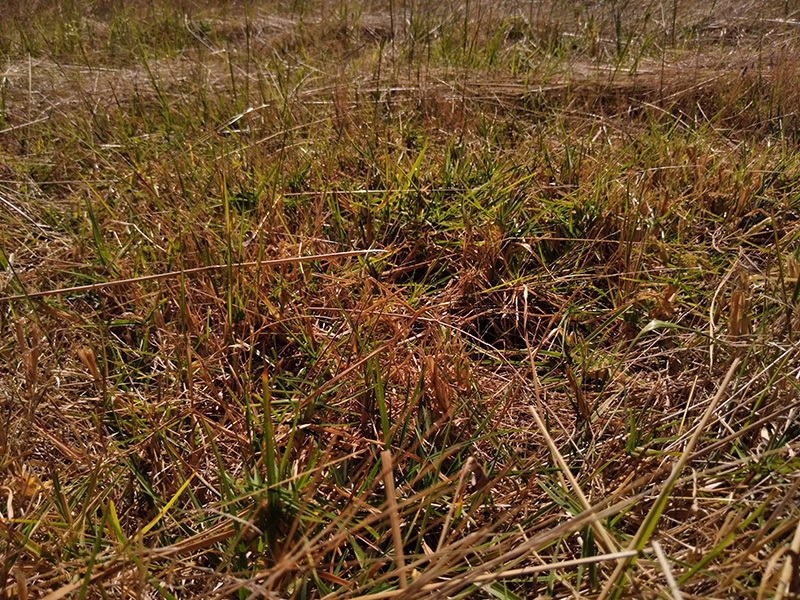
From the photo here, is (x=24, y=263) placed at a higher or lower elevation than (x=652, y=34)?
lower

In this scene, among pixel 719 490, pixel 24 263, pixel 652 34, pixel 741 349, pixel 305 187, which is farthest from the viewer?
pixel 652 34

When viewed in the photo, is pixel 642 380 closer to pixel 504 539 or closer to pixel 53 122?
pixel 504 539

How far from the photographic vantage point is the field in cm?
70

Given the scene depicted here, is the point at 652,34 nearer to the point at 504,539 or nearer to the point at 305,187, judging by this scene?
the point at 305,187

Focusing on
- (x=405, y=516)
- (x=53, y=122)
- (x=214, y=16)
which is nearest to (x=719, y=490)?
(x=405, y=516)

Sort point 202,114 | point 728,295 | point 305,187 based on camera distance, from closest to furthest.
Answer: point 728,295 → point 305,187 → point 202,114

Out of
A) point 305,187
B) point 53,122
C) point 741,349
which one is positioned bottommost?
point 741,349

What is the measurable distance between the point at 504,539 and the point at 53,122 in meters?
2.26

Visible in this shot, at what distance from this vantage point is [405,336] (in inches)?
43.1

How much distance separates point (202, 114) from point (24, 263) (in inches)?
35.8

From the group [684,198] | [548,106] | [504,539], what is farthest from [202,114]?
[504,539]

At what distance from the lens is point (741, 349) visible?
0.92 meters

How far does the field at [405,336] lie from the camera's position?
27.5 inches

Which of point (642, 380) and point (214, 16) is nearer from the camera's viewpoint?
point (642, 380)
